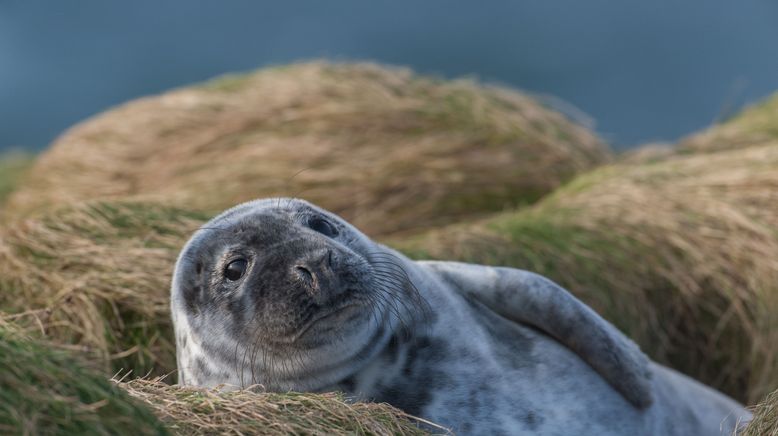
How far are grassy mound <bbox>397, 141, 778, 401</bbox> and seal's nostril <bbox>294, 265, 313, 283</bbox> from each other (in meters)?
2.68

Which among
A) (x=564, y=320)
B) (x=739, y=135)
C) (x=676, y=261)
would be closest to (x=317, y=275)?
(x=564, y=320)

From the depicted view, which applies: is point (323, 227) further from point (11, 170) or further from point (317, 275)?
point (11, 170)

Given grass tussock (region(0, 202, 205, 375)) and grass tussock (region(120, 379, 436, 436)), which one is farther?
grass tussock (region(0, 202, 205, 375))

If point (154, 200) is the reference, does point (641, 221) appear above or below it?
above

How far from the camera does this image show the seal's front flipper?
4.72 meters

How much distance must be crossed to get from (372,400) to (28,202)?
631 cm

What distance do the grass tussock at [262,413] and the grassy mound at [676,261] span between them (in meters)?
2.78

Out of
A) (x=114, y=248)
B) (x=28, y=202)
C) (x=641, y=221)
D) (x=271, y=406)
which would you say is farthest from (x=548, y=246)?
(x=28, y=202)

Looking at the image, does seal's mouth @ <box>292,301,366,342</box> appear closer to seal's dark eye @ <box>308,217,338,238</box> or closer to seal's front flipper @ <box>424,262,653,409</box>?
seal's dark eye @ <box>308,217,338,238</box>

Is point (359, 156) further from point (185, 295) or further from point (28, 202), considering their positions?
point (185, 295)

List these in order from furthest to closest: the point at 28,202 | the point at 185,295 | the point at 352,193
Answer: the point at 28,202 → the point at 352,193 → the point at 185,295

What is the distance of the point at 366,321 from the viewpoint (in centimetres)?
402

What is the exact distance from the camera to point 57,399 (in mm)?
3010


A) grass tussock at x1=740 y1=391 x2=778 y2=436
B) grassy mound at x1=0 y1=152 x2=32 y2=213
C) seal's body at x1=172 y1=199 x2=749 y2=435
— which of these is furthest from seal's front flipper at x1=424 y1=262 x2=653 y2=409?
grassy mound at x1=0 y1=152 x2=32 y2=213
